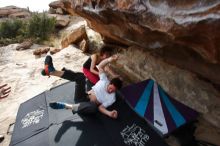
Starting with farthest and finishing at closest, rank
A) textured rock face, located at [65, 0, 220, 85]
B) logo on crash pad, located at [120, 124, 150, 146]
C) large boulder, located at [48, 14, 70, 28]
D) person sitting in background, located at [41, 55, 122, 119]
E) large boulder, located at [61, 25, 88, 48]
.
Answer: large boulder, located at [48, 14, 70, 28]
large boulder, located at [61, 25, 88, 48]
person sitting in background, located at [41, 55, 122, 119]
logo on crash pad, located at [120, 124, 150, 146]
textured rock face, located at [65, 0, 220, 85]

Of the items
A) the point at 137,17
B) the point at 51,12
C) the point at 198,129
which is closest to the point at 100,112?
the point at 198,129

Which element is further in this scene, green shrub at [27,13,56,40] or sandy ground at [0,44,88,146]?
green shrub at [27,13,56,40]

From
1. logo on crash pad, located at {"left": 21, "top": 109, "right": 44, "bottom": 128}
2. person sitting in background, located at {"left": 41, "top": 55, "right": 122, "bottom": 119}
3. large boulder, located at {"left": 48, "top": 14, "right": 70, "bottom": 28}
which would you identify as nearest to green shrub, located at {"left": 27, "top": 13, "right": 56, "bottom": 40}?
large boulder, located at {"left": 48, "top": 14, "right": 70, "bottom": 28}

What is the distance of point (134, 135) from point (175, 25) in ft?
7.26

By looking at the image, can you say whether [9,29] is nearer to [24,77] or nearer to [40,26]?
[40,26]

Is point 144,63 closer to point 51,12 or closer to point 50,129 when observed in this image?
point 50,129

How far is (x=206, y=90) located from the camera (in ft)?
16.1

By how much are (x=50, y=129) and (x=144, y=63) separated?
214 centimetres

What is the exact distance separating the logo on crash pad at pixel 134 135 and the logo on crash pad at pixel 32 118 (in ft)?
5.71

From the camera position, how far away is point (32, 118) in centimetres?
588

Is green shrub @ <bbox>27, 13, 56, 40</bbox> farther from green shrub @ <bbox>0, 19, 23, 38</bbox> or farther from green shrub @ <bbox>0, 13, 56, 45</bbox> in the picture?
green shrub @ <bbox>0, 19, 23, 38</bbox>

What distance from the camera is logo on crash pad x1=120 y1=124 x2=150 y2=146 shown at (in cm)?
477

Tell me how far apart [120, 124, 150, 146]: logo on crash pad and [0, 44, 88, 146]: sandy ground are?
2.68 metres

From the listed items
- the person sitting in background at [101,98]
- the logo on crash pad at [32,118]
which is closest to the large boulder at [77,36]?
the logo on crash pad at [32,118]
